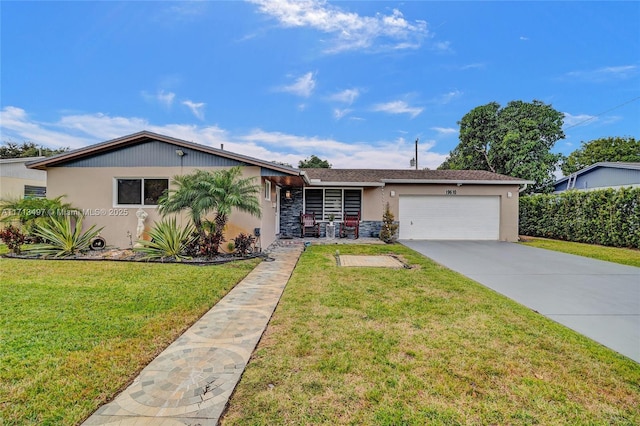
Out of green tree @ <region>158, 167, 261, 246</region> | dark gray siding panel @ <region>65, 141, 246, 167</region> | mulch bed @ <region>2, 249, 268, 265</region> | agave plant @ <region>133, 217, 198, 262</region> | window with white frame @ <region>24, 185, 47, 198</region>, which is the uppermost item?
dark gray siding panel @ <region>65, 141, 246, 167</region>

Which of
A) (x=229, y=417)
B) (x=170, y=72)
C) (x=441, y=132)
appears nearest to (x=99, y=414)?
(x=229, y=417)

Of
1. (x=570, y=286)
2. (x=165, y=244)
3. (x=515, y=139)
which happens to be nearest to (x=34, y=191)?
(x=165, y=244)

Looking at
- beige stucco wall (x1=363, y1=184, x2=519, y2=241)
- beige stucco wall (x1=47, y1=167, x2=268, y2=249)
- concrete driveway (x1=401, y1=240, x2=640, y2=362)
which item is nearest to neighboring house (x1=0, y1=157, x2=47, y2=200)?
beige stucco wall (x1=47, y1=167, x2=268, y2=249)

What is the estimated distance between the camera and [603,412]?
219cm

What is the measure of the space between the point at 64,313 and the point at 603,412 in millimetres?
5648

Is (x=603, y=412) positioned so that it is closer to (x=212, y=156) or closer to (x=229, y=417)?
(x=229, y=417)

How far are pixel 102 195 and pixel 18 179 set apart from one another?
703 cm

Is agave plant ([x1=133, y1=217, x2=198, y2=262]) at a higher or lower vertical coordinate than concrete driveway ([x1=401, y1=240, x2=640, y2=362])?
higher

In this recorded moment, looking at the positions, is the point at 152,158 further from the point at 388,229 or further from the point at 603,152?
the point at 603,152

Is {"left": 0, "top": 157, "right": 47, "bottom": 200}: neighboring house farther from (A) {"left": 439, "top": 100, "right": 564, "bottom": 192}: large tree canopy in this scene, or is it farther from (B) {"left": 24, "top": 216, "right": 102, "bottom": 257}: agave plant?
(A) {"left": 439, "top": 100, "right": 564, "bottom": 192}: large tree canopy

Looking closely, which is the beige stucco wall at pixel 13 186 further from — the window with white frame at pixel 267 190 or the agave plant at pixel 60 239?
the window with white frame at pixel 267 190

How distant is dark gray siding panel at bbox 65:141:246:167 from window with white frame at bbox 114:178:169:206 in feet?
1.64

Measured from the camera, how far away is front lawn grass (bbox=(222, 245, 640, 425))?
215 cm

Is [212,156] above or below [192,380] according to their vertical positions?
above
